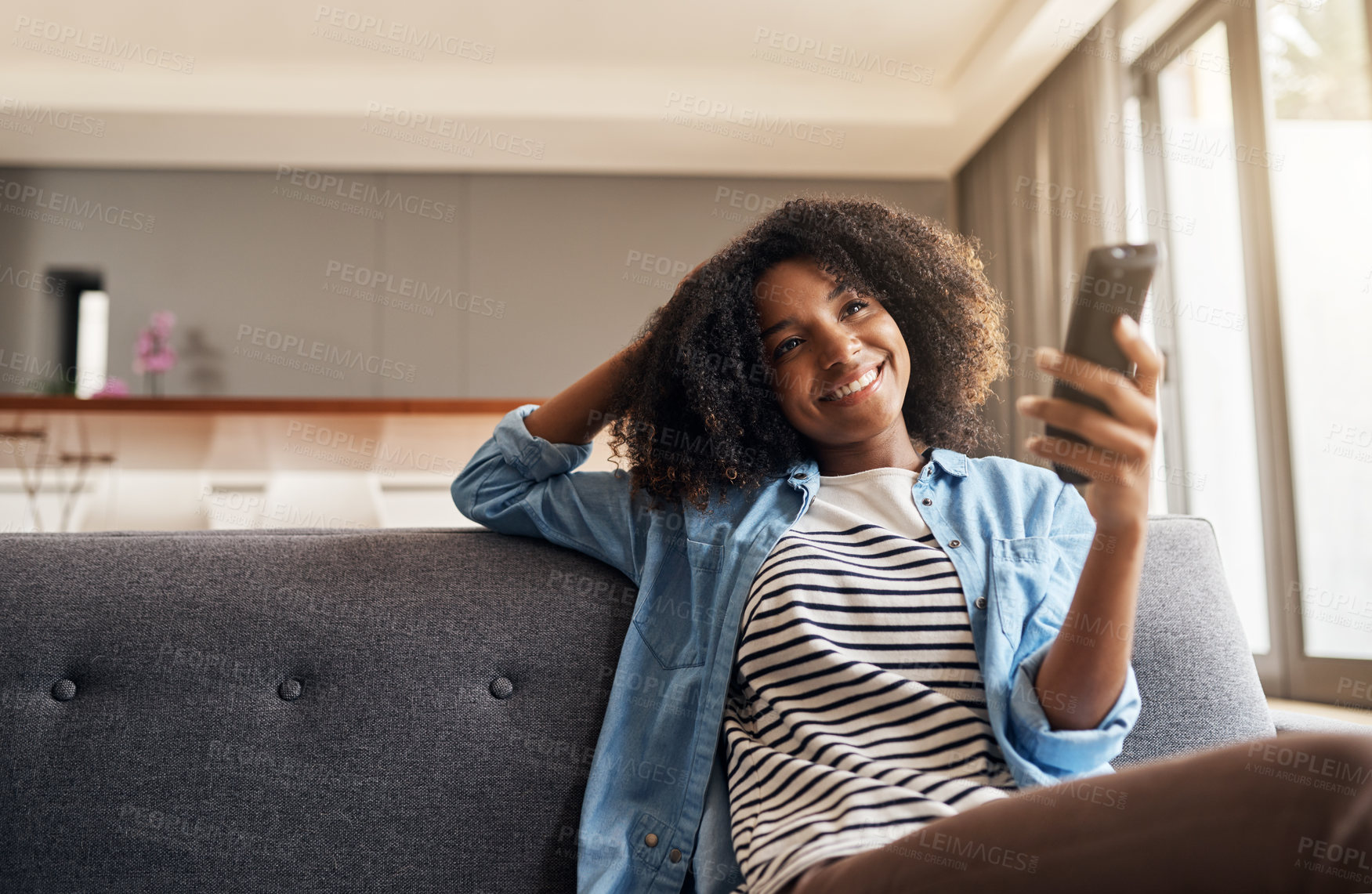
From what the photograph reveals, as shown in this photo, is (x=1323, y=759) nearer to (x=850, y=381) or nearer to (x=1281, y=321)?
(x=850, y=381)

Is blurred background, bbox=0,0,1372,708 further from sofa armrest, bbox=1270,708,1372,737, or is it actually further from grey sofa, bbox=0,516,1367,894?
grey sofa, bbox=0,516,1367,894

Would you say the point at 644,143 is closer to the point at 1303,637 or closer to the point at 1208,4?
the point at 1208,4

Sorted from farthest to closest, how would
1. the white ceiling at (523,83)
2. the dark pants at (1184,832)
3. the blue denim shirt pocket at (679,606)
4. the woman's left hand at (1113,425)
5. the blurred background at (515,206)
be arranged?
the white ceiling at (523,83)
the blurred background at (515,206)
the blue denim shirt pocket at (679,606)
the woman's left hand at (1113,425)
the dark pants at (1184,832)

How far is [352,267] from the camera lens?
4.14m

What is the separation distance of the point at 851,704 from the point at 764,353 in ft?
1.62

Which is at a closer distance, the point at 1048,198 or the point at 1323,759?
the point at 1323,759

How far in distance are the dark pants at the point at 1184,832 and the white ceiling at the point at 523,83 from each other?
9.87 feet

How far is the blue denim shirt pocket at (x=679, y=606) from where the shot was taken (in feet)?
3.51

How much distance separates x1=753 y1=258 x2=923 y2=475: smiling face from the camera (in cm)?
115

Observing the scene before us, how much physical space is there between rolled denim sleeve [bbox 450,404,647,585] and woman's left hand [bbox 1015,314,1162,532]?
50 cm

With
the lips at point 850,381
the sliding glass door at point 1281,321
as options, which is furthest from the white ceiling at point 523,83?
the lips at point 850,381

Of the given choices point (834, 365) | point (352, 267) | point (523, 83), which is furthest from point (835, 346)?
point (352, 267)

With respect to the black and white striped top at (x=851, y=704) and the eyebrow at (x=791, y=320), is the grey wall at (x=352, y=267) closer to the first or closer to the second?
the eyebrow at (x=791, y=320)

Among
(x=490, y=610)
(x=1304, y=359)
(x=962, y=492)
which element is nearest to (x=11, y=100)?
(x=490, y=610)
